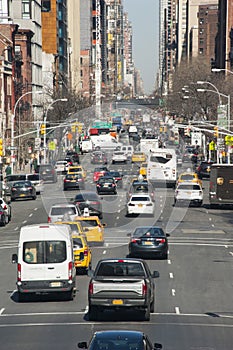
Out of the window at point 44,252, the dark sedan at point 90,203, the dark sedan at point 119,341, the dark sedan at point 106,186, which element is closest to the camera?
the dark sedan at point 119,341

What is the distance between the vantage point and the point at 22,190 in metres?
64.4

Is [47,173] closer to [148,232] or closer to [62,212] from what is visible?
[62,212]

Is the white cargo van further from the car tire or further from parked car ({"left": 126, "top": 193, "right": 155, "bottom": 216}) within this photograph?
parked car ({"left": 126, "top": 193, "right": 155, "bottom": 216})

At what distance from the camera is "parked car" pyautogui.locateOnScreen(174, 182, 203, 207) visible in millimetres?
59031

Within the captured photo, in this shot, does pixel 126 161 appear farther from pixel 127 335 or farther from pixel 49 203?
pixel 127 335

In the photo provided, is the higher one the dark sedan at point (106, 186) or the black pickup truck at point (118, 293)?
the black pickup truck at point (118, 293)

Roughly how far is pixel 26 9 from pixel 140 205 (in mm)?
88437

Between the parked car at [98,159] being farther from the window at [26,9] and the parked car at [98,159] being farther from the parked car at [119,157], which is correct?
the window at [26,9]

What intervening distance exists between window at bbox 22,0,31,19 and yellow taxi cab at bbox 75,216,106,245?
98730mm

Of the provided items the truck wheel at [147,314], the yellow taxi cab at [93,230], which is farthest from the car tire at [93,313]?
the yellow taxi cab at [93,230]

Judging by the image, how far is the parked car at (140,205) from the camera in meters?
52.0

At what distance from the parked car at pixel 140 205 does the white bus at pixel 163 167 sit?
2024cm

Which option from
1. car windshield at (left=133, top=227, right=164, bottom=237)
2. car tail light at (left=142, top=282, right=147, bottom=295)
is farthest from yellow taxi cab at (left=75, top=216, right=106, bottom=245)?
car tail light at (left=142, top=282, right=147, bottom=295)

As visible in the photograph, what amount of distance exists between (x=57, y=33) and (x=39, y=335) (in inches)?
5986
